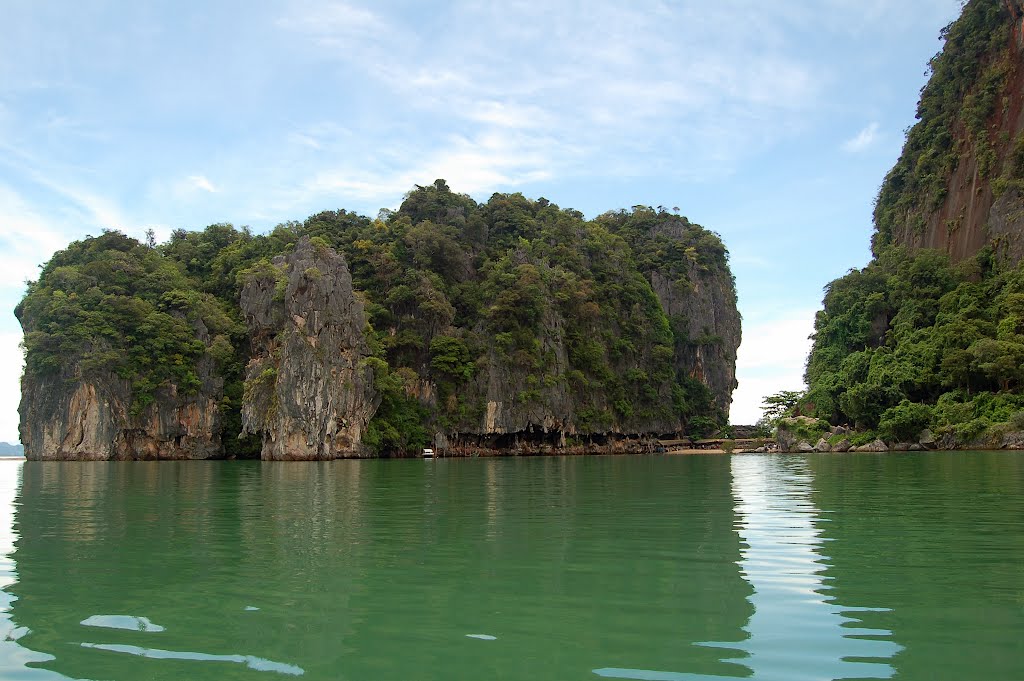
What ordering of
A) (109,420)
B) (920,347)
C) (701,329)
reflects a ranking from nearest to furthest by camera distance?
(920,347) < (109,420) < (701,329)

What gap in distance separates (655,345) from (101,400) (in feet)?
149

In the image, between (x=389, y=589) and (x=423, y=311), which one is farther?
(x=423, y=311)

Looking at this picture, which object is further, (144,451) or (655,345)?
(655,345)

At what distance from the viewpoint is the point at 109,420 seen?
49500 mm

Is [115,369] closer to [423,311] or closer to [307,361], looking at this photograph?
[307,361]

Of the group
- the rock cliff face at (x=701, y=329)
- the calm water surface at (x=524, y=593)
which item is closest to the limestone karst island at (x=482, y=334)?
the rock cliff face at (x=701, y=329)

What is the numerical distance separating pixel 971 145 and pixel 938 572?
59.0 meters

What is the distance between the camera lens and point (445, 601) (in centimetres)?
638

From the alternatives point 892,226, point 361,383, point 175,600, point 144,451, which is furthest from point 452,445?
point 175,600

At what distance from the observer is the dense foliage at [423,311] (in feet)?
167

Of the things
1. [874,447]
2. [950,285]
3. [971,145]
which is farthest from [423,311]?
[971,145]

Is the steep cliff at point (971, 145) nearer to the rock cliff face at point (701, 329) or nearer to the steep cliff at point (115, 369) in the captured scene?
the rock cliff face at point (701, 329)

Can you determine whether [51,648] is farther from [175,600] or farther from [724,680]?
[724,680]

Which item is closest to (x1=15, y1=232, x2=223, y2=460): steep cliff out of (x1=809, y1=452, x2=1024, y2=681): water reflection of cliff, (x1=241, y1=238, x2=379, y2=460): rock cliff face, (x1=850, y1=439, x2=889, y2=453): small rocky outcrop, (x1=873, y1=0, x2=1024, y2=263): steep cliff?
(x1=241, y1=238, x2=379, y2=460): rock cliff face
